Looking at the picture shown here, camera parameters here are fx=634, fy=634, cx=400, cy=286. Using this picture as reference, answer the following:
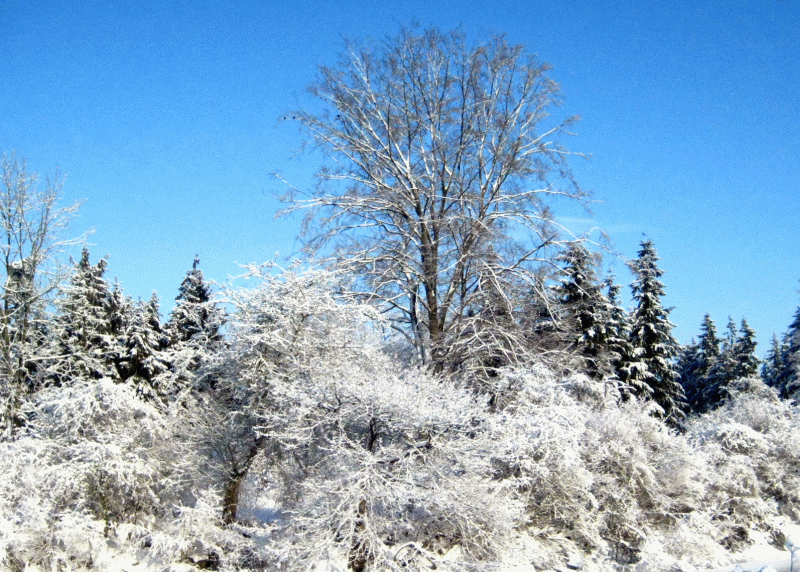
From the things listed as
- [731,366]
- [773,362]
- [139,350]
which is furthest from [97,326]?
[773,362]

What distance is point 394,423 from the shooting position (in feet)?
31.3

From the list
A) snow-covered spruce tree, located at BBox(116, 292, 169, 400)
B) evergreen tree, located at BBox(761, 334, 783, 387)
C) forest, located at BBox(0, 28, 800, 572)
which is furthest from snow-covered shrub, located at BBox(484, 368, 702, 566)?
Answer: evergreen tree, located at BBox(761, 334, 783, 387)

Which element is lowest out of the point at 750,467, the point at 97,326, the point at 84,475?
the point at 84,475

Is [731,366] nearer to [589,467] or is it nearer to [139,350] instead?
[589,467]

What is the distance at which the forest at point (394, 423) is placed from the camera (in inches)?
372

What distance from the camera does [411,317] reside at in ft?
50.6

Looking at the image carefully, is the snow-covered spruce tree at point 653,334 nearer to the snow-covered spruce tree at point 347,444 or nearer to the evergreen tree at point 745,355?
the evergreen tree at point 745,355

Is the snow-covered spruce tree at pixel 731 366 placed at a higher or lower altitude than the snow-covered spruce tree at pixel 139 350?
higher

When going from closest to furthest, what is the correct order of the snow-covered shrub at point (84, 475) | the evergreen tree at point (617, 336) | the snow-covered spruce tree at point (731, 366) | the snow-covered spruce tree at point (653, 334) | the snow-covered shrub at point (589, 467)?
the snow-covered shrub at point (84, 475) → the snow-covered shrub at point (589, 467) → the evergreen tree at point (617, 336) → the snow-covered spruce tree at point (653, 334) → the snow-covered spruce tree at point (731, 366)

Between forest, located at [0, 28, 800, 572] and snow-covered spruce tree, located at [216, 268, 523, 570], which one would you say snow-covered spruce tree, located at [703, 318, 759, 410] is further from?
snow-covered spruce tree, located at [216, 268, 523, 570]

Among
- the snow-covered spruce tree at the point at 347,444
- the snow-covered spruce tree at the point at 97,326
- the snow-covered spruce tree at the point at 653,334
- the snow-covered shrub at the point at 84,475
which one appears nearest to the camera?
the snow-covered spruce tree at the point at 347,444

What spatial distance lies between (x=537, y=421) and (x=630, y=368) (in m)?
15.6

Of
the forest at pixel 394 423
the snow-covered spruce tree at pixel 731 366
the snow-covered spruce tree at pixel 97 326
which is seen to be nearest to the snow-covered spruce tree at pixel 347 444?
the forest at pixel 394 423

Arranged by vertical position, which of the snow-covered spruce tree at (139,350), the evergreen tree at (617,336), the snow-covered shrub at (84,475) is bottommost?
the snow-covered shrub at (84,475)
